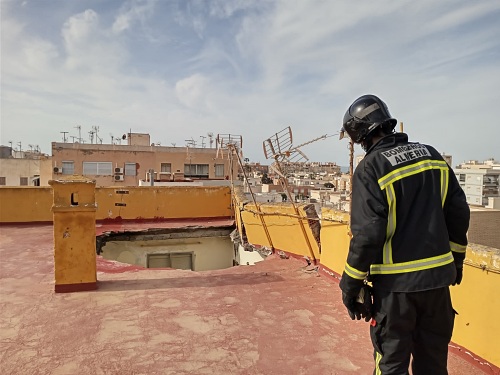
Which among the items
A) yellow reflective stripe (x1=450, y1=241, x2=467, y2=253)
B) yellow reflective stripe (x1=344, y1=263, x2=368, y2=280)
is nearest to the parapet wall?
yellow reflective stripe (x1=450, y1=241, x2=467, y2=253)

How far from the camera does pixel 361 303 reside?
219cm

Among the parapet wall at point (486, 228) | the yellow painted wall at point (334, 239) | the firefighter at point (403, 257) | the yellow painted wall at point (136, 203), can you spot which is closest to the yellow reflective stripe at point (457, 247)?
the firefighter at point (403, 257)

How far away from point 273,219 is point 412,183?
188 inches

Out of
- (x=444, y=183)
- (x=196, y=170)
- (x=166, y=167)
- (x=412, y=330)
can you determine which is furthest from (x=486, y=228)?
(x=166, y=167)

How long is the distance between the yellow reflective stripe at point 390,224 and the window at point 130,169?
3244cm

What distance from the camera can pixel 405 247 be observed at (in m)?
2.07

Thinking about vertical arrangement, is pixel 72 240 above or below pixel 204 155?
below

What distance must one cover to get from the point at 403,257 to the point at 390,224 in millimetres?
205

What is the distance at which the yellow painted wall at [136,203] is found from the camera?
388 inches

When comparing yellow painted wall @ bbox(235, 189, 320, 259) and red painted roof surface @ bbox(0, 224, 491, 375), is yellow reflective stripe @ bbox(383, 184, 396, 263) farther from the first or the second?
yellow painted wall @ bbox(235, 189, 320, 259)

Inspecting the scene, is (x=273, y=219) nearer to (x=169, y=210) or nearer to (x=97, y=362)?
(x=97, y=362)

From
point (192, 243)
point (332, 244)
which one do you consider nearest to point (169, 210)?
point (192, 243)

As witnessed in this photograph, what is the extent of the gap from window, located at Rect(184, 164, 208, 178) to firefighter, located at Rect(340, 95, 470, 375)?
3236 centimetres

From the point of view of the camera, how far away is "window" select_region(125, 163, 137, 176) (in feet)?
106
